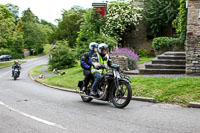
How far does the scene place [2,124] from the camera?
5.80 meters

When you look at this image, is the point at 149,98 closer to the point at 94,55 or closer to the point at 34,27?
the point at 94,55

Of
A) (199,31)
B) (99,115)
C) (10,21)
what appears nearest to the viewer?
(99,115)

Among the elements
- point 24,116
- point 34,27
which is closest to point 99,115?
point 24,116

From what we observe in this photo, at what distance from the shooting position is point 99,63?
8086mm

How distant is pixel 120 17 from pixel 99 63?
959 inches

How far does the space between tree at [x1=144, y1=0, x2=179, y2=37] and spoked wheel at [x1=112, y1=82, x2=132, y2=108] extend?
2435 cm

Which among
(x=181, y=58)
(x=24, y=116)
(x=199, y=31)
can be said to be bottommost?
(x=24, y=116)

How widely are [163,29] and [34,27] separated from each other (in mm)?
60824

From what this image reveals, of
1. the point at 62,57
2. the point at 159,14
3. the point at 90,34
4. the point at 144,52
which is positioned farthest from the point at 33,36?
the point at 90,34

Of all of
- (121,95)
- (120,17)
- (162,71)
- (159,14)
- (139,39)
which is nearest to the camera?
(121,95)

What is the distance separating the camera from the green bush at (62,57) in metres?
33.9

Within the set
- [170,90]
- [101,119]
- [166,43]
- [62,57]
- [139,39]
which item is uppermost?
[139,39]

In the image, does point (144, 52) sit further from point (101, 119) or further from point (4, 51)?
point (4, 51)

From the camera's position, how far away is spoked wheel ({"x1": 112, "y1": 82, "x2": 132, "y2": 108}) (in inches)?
280
